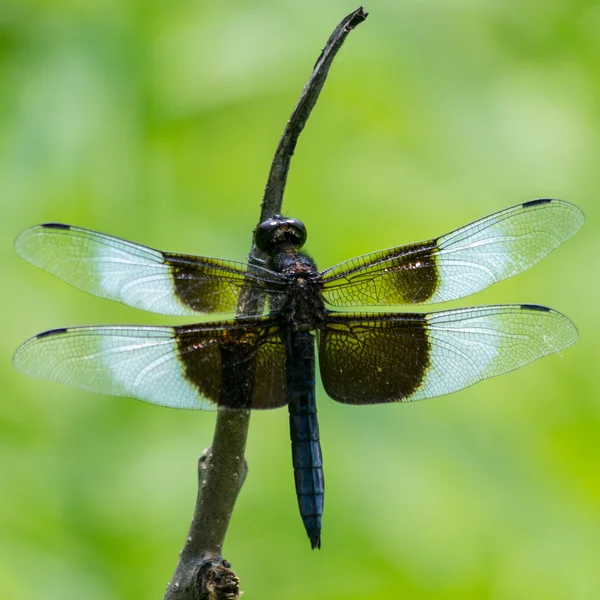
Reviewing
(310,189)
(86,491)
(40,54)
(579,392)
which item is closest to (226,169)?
(310,189)

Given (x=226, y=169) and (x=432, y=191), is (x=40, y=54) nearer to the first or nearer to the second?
(x=226, y=169)

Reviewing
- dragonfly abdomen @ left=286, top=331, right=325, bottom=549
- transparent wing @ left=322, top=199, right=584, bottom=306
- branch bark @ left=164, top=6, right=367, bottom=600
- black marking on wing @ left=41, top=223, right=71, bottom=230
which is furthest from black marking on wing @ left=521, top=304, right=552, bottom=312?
black marking on wing @ left=41, top=223, right=71, bottom=230

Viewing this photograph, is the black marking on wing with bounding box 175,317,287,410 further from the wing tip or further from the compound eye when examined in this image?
the wing tip

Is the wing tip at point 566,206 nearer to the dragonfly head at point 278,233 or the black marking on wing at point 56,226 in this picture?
the dragonfly head at point 278,233

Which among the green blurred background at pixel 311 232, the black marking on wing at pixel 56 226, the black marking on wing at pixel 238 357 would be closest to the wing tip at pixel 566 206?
the black marking on wing at pixel 238 357

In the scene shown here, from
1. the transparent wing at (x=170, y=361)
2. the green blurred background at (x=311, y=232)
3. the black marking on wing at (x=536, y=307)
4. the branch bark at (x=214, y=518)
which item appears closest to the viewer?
the branch bark at (x=214, y=518)
